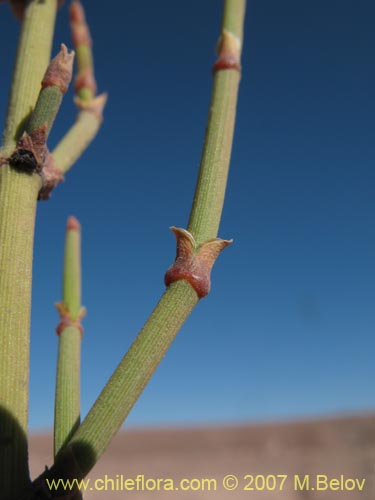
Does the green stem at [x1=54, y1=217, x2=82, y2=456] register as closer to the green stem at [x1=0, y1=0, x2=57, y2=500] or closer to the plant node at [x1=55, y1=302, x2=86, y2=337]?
the plant node at [x1=55, y1=302, x2=86, y2=337]

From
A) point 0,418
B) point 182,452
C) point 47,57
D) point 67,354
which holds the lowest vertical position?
point 0,418

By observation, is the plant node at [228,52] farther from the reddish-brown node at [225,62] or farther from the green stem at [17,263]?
the green stem at [17,263]

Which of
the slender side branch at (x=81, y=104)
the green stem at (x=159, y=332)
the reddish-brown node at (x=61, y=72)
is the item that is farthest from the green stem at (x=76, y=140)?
the green stem at (x=159, y=332)

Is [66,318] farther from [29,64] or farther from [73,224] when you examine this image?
[29,64]

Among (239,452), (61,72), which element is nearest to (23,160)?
(61,72)

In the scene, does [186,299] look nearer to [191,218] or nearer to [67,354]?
[191,218]

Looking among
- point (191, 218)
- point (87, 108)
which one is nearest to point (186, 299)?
point (191, 218)
